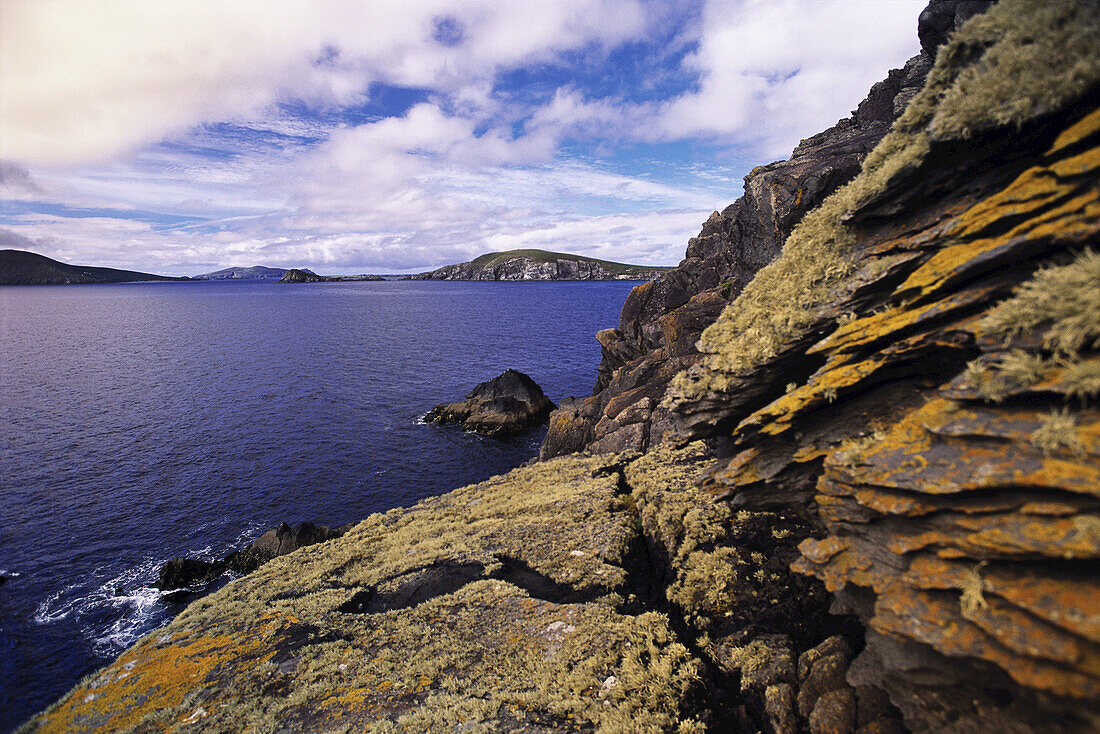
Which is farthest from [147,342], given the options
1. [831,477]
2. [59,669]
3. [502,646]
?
[831,477]

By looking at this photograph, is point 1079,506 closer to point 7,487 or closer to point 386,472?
point 386,472

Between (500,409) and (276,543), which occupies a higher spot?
(500,409)

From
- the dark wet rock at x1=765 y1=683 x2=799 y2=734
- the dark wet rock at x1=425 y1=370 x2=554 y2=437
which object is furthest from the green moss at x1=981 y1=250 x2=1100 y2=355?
the dark wet rock at x1=425 y1=370 x2=554 y2=437

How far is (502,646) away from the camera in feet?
47.8

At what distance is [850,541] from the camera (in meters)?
9.48

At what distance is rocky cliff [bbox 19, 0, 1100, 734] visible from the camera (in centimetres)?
648

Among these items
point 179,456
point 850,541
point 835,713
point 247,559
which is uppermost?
point 850,541

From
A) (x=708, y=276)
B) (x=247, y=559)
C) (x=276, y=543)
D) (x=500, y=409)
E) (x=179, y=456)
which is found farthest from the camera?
(x=500, y=409)

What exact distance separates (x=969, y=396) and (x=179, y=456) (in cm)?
6253

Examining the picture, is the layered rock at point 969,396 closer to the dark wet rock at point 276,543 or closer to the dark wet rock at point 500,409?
the dark wet rock at point 276,543

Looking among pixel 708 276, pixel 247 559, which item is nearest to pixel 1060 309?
→ pixel 708 276

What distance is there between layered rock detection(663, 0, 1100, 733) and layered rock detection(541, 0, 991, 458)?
199 inches

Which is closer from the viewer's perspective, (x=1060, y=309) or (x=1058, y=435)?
(x=1058, y=435)

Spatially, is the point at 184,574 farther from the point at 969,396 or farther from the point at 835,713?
the point at 969,396
